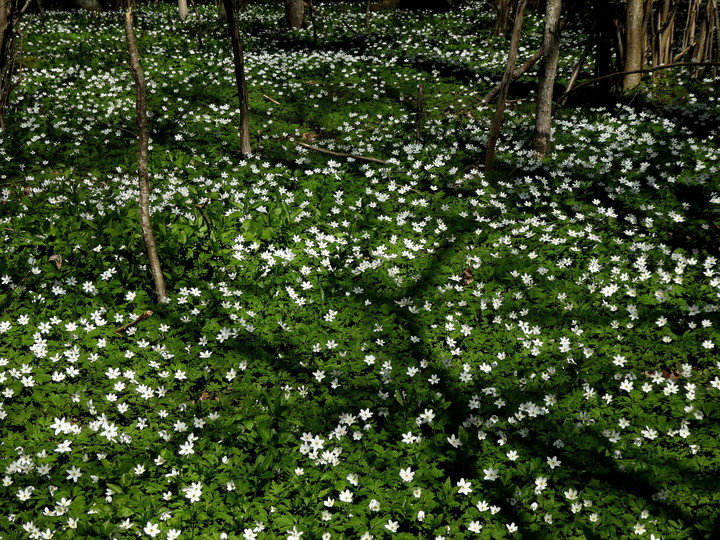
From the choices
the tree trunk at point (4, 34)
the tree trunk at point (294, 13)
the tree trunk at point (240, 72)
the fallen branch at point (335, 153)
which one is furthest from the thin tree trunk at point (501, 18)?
the tree trunk at point (4, 34)

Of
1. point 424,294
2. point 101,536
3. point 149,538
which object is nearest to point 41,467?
point 101,536

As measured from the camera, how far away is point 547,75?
6453 millimetres

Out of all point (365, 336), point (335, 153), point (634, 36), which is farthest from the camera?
point (634, 36)

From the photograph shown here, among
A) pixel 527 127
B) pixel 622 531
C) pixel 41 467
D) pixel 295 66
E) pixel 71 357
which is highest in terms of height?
pixel 295 66

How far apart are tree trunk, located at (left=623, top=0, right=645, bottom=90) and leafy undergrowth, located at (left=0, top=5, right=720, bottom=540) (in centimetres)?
84

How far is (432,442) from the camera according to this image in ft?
10.8

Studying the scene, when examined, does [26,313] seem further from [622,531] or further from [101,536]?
[622,531]

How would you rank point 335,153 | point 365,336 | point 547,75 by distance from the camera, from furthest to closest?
1. point 335,153
2. point 547,75
3. point 365,336

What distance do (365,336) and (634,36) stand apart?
25.6ft

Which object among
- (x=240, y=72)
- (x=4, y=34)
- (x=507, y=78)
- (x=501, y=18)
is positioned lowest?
(x=507, y=78)

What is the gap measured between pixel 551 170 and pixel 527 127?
179 cm

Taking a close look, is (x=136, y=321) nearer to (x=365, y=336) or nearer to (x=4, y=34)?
(x=365, y=336)

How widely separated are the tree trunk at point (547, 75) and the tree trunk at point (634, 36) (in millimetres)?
2652

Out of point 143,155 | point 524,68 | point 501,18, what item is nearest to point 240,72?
point 143,155
